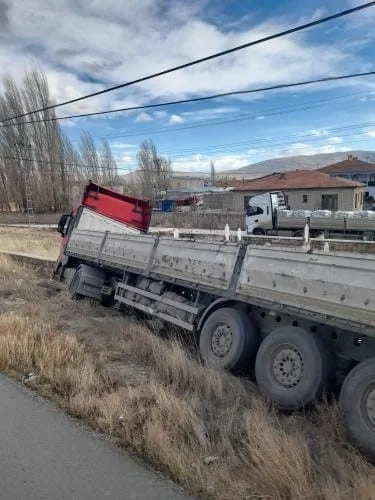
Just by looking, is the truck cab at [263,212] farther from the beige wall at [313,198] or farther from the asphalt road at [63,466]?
the asphalt road at [63,466]

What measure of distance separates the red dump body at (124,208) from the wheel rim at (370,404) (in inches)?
381

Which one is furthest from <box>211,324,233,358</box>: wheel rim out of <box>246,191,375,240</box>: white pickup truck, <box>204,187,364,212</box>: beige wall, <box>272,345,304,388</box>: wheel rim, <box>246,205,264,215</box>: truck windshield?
<box>204,187,364,212</box>: beige wall

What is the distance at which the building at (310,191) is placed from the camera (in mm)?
51094

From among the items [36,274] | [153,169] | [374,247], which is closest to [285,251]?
[36,274]

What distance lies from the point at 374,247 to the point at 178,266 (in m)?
20.2

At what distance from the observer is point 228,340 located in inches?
229

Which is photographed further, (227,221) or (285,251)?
(227,221)

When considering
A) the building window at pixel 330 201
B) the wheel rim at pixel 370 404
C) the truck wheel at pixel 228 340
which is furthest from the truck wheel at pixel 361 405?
the building window at pixel 330 201

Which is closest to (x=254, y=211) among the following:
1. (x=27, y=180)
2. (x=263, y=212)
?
(x=263, y=212)

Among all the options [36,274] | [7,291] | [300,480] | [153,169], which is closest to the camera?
[300,480]

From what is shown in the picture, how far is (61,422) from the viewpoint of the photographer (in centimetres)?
430

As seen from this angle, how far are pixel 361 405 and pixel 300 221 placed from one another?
29904mm

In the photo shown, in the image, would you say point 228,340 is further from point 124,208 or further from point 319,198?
point 319,198

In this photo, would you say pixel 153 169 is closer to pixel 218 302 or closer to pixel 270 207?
pixel 270 207
